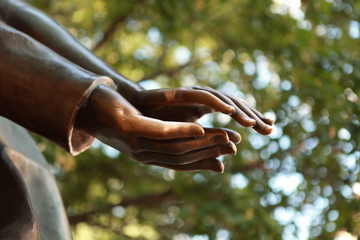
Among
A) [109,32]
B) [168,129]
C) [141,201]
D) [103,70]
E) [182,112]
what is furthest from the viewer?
[109,32]

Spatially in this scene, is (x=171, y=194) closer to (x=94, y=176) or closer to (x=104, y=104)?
(x=94, y=176)

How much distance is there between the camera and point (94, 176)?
6.43 meters

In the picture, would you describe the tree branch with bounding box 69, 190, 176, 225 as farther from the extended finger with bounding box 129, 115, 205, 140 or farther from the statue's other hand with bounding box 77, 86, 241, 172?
the extended finger with bounding box 129, 115, 205, 140

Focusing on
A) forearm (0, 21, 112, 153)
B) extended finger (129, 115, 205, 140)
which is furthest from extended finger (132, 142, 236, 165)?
forearm (0, 21, 112, 153)

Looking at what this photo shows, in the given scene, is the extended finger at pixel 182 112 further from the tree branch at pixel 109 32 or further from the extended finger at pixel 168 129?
the tree branch at pixel 109 32

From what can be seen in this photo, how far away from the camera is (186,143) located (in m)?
1.98

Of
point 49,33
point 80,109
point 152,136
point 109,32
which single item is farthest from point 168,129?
point 109,32

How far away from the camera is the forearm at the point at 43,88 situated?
6.87ft

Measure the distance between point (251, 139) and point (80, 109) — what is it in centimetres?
410

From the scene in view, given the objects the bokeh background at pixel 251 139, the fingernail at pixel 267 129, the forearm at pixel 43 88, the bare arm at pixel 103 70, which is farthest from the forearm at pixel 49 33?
the bokeh background at pixel 251 139

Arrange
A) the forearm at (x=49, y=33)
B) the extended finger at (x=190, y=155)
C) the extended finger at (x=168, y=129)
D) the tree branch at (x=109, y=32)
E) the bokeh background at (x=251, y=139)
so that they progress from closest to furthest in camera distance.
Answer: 1. the extended finger at (x=168, y=129)
2. the extended finger at (x=190, y=155)
3. the forearm at (x=49, y=33)
4. the bokeh background at (x=251, y=139)
5. the tree branch at (x=109, y=32)

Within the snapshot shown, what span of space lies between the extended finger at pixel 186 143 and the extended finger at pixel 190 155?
0.02 m

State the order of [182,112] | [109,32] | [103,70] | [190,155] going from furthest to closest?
1. [109,32]
2. [103,70]
3. [182,112]
4. [190,155]

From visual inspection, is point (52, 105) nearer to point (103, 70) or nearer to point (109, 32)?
point (103, 70)
